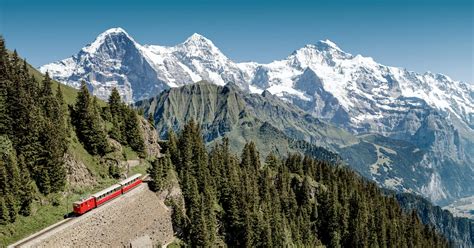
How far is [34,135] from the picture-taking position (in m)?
88.1

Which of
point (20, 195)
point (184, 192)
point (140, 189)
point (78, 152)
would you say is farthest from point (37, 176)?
point (184, 192)

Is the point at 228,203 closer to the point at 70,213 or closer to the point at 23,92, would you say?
the point at 70,213

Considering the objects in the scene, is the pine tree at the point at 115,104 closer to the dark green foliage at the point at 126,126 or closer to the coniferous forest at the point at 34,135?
the dark green foliage at the point at 126,126

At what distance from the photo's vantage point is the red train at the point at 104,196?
80.3 meters

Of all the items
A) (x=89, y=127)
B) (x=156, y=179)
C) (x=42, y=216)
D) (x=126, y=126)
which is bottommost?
(x=42, y=216)

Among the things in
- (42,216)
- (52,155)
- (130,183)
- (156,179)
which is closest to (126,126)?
(156,179)

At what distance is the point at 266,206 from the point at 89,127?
6148 centimetres

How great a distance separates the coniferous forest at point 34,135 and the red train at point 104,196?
9.57 metres

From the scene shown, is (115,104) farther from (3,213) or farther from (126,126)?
(3,213)

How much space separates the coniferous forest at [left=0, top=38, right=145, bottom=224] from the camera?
256 ft

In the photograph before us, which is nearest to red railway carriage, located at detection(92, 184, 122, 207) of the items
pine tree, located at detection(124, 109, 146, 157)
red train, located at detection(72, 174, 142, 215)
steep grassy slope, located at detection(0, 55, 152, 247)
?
red train, located at detection(72, 174, 142, 215)

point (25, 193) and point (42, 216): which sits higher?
point (25, 193)

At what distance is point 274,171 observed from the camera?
176500 millimetres

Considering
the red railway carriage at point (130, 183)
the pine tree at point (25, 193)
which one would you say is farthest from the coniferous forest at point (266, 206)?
the pine tree at point (25, 193)
